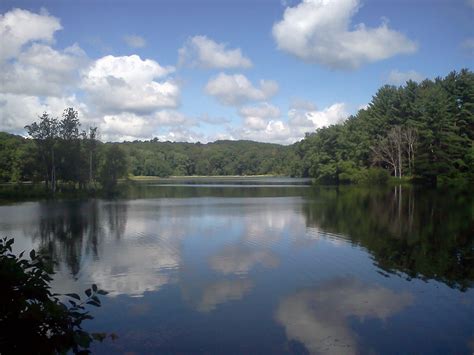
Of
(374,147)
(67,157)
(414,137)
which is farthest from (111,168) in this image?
(414,137)

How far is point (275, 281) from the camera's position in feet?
36.2

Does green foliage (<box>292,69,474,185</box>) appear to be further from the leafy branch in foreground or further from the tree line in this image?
the leafy branch in foreground

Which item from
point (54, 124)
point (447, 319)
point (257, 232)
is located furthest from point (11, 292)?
point (54, 124)

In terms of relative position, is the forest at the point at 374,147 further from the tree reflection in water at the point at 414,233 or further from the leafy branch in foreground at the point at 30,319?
the leafy branch in foreground at the point at 30,319

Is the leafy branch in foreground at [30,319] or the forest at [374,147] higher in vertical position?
→ the forest at [374,147]

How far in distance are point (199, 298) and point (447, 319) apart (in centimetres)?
501

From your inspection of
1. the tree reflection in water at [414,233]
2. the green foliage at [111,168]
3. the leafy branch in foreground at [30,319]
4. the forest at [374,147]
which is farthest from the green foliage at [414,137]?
the leafy branch in foreground at [30,319]

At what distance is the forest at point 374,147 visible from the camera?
4659 centimetres

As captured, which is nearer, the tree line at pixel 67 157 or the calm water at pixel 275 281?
the calm water at pixel 275 281

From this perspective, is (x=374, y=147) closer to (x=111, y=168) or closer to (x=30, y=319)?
(x=111, y=168)

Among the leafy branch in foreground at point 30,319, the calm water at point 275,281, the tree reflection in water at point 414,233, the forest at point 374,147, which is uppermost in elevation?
the forest at point 374,147

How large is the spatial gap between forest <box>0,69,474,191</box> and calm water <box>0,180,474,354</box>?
26268mm

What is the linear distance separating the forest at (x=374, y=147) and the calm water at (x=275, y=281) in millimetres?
26268

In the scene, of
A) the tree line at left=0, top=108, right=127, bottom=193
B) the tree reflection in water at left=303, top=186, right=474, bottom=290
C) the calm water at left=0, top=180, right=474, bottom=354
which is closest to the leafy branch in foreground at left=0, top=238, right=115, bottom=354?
the calm water at left=0, top=180, right=474, bottom=354
